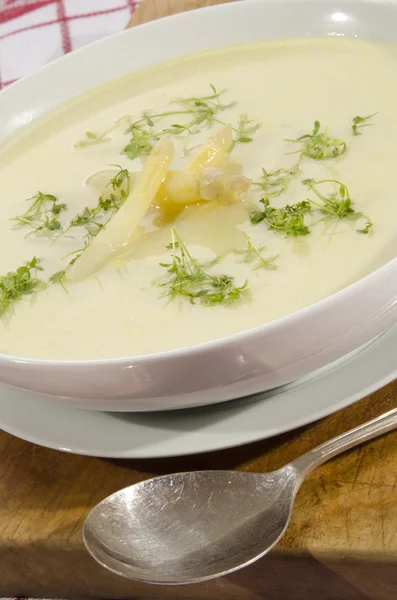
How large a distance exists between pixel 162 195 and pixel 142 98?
2.02 ft

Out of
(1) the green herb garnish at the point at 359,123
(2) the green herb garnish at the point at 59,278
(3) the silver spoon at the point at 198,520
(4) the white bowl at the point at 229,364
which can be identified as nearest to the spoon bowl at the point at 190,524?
(3) the silver spoon at the point at 198,520

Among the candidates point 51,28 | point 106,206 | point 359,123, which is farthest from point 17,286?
point 51,28

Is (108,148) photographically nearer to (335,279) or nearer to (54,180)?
(54,180)

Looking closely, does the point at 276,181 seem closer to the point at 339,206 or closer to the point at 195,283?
the point at 339,206

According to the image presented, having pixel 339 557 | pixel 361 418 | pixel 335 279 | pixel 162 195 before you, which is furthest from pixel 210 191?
pixel 339 557

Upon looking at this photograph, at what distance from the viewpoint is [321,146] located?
1.46 meters

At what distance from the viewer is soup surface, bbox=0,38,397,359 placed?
120 centimetres

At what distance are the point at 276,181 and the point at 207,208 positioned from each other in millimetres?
130

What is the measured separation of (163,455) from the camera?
1.13 m

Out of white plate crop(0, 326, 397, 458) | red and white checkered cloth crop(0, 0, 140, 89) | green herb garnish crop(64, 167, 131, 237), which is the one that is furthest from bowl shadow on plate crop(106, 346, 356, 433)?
red and white checkered cloth crop(0, 0, 140, 89)

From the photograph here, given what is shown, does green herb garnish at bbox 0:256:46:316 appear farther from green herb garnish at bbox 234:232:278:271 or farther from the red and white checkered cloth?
the red and white checkered cloth

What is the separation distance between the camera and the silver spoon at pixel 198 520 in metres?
1.07

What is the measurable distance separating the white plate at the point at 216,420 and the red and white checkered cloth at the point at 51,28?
2063 mm

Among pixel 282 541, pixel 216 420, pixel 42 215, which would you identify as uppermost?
pixel 42 215
